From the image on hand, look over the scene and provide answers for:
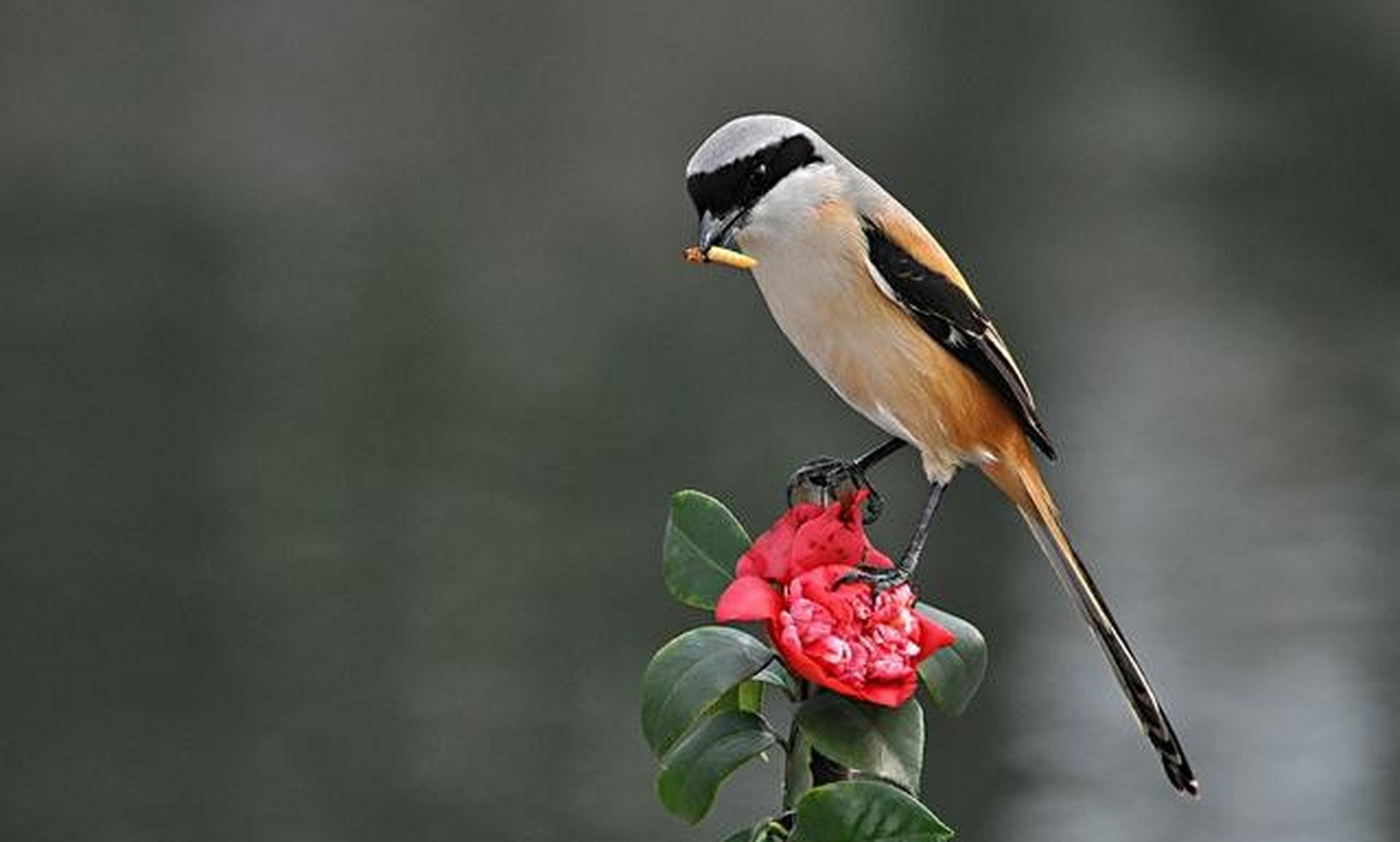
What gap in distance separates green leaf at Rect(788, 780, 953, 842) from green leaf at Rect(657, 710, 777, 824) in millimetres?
50

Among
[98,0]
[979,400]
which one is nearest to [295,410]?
[98,0]

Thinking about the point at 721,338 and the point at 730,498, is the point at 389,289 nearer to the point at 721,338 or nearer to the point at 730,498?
the point at 721,338

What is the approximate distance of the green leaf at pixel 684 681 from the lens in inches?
33.8

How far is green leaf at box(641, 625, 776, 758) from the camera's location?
859mm

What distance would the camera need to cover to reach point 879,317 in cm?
106

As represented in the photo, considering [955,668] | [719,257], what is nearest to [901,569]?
[955,668]

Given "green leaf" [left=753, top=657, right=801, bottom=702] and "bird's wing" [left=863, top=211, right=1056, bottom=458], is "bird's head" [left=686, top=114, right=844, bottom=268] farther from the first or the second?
"green leaf" [left=753, top=657, right=801, bottom=702]

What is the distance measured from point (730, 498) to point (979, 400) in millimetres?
2482

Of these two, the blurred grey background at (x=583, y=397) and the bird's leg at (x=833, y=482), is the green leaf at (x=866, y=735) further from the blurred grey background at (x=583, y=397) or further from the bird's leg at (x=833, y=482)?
the blurred grey background at (x=583, y=397)

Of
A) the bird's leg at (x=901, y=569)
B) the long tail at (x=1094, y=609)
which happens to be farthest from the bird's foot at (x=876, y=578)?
the long tail at (x=1094, y=609)

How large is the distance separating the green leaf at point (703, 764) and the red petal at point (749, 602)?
5 centimetres

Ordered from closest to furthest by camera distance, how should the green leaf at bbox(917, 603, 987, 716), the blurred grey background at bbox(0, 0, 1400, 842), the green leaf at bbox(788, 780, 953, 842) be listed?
the green leaf at bbox(788, 780, 953, 842) → the green leaf at bbox(917, 603, 987, 716) → the blurred grey background at bbox(0, 0, 1400, 842)

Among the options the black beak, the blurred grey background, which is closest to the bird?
the black beak

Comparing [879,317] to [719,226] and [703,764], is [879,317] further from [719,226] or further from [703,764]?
[703,764]
